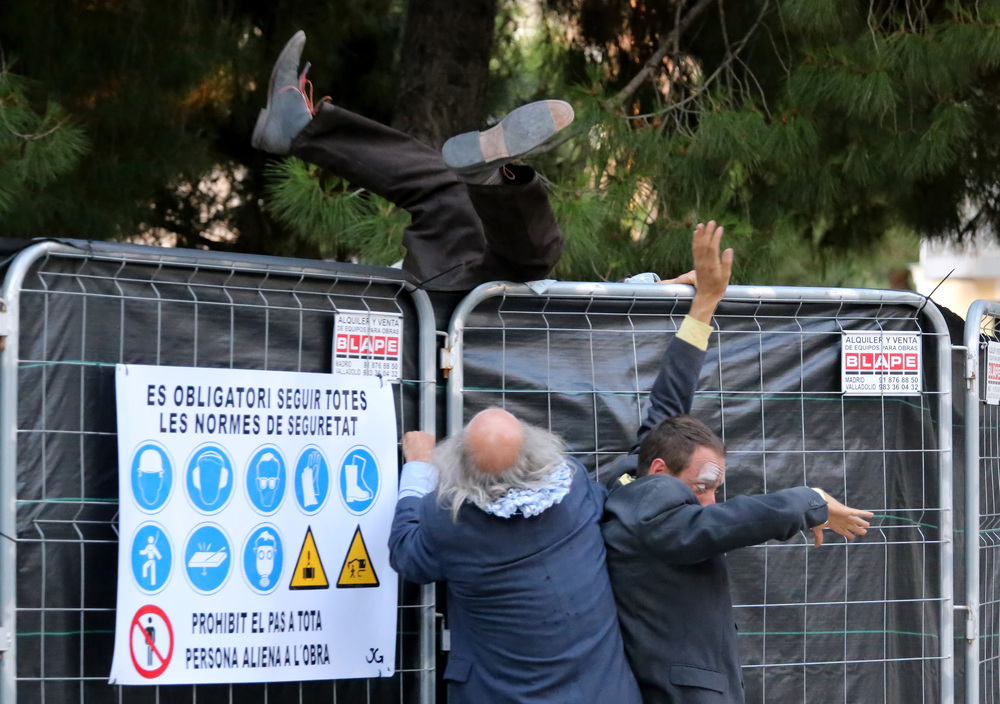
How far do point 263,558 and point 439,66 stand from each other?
3453 mm

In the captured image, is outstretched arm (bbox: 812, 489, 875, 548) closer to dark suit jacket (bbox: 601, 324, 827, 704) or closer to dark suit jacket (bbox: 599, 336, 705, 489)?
dark suit jacket (bbox: 601, 324, 827, 704)

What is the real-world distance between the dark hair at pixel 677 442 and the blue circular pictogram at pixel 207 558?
122 centimetres

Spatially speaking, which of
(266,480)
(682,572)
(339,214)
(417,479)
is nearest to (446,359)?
(417,479)

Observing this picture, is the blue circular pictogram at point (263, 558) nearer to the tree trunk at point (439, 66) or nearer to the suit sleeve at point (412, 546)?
the suit sleeve at point (412, 546)

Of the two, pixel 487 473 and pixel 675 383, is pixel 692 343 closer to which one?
pixel 675 383

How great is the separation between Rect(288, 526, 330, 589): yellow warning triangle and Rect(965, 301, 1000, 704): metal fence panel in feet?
7.60

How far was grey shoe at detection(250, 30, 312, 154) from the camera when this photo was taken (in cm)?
361

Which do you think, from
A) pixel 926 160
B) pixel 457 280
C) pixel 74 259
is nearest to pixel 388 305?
pixel 457 280

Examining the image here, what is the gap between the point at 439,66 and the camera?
586 cm

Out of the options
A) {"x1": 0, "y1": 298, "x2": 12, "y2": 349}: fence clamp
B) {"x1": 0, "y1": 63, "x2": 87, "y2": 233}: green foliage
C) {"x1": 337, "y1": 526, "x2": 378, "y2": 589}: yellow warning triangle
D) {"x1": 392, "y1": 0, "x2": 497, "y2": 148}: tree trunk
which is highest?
{"x1": 392, "y1": 0, "x2": 497, "y2": 148}: tree trunk

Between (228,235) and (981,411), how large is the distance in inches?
199

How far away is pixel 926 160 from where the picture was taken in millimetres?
4980

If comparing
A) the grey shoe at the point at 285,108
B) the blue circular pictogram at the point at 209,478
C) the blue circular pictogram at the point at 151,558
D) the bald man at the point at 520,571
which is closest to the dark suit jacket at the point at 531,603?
the bald man at the point at 520,571

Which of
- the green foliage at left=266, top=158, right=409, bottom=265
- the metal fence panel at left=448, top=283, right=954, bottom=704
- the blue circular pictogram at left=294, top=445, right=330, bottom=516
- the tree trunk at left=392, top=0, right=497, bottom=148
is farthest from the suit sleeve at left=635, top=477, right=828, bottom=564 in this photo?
the tree trunk at left=392, top=0, right=497, bottom=148
